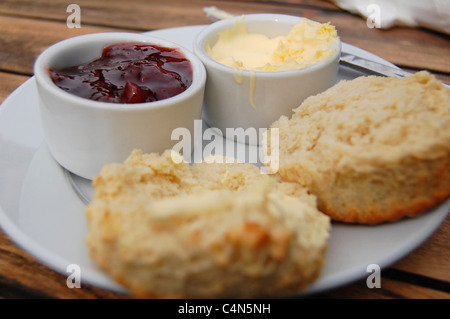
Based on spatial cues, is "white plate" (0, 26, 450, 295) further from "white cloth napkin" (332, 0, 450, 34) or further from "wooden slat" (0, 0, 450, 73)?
"white cloth napkin" (332, 0, 450, 34)

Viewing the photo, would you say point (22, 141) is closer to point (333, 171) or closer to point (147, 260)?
point (147, 260)

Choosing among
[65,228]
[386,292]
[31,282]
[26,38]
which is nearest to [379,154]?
[386,292]

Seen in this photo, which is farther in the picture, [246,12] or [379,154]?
[246,12]

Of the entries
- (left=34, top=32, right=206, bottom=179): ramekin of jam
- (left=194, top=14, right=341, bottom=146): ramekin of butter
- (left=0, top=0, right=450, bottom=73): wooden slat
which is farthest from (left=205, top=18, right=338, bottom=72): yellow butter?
(left=0, top=0, right=450, bottom=73): wooden slat

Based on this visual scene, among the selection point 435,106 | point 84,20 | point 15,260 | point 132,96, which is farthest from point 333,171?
point 84,20

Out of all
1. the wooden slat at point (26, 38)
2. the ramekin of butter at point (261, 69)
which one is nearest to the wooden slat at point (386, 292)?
the ramekin of butter at point (261, 69)

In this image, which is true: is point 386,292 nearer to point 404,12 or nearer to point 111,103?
point 111,103

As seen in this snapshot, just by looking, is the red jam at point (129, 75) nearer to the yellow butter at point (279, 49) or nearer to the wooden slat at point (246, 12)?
the yellow butter at point (279, 49)
